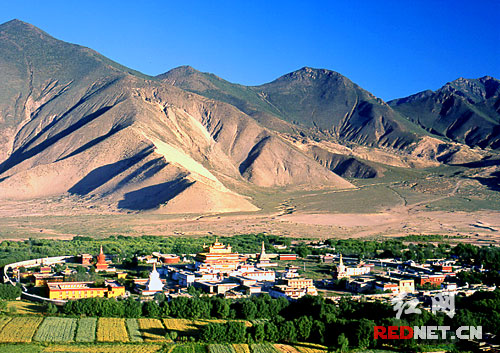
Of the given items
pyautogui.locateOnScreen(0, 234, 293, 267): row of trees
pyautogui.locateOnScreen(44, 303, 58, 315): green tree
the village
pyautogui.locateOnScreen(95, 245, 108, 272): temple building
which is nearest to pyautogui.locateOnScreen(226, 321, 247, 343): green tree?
the village

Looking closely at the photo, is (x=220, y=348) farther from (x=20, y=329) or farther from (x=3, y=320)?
(x=3, y=320)

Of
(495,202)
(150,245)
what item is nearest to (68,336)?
(150,245)

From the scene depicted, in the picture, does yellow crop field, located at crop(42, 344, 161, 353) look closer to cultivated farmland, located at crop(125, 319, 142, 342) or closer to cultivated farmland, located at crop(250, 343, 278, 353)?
cultivated farmland, located at crop(125, 319, 142, 342)

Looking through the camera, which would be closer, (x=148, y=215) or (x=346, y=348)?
(x=346, y=348)

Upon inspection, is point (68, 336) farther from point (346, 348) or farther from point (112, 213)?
point (112, 213)

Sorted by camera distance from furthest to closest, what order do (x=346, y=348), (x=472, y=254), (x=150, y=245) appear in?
(x=150, y=245) → (x=472, y=254) → (x=346, y=348)

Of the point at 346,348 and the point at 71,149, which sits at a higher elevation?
the point at 71,149

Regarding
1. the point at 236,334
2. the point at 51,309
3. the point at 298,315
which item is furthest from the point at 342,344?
the point at 51,309
